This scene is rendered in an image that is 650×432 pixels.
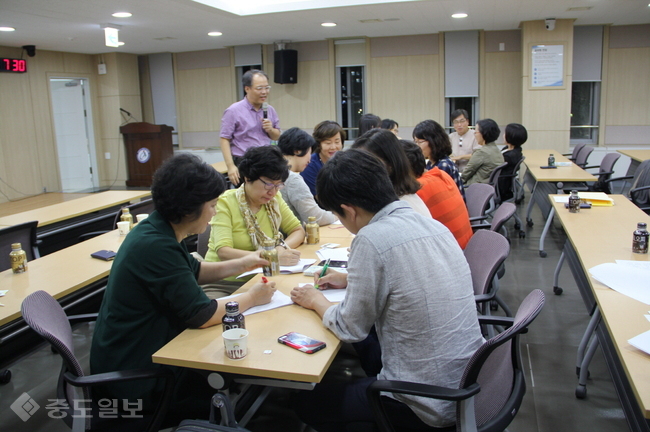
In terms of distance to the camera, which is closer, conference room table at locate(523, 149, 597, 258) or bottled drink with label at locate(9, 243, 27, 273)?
bottled drink with label at locate(9, 243, 27, 273)

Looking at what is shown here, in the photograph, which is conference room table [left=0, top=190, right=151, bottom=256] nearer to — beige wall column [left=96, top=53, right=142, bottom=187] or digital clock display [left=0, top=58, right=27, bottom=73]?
digital clock display [left=0, top=58, right=27, bottom=73]

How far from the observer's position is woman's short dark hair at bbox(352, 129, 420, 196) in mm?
2805

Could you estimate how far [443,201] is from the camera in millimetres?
3148

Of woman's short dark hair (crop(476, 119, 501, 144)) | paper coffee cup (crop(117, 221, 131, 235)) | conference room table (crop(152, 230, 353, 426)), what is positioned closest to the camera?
conference room table (crop(152, 230, 353, 426))

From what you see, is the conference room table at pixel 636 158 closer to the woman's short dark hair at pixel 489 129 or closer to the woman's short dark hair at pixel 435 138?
the woman's short dark hair at pixel 489 129

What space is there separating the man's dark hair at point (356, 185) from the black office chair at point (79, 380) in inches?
32.5

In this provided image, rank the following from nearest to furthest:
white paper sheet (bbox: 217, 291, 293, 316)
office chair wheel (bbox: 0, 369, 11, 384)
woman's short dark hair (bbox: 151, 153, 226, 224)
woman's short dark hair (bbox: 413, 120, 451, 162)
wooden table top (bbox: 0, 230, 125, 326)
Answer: woman's short dark hair (bbox: 151, 153, 226, 224), white paper sheet (bbox: 217, 291, 293, 316), wooden table top (bbox: 0, 230, 125, 326), office chair wheel (bbox: 0, 369, 11, 384), woman's short dark hair (bbox: 413, 120, 451, 162)

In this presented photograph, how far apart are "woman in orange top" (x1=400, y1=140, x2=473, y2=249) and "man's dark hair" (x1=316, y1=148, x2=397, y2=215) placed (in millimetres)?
1414

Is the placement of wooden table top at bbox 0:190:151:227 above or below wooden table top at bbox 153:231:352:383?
above

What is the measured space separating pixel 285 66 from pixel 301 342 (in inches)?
352

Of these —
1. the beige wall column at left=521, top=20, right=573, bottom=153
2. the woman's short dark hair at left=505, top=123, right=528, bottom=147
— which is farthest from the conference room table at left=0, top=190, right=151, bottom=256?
the beige wall column at left=521, top=20, right=573, bottom=153

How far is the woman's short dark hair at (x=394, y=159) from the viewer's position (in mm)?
2805

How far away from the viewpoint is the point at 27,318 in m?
1.69

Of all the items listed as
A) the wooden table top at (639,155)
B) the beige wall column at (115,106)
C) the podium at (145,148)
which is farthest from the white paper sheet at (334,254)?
the beige wall column at (115,106)
